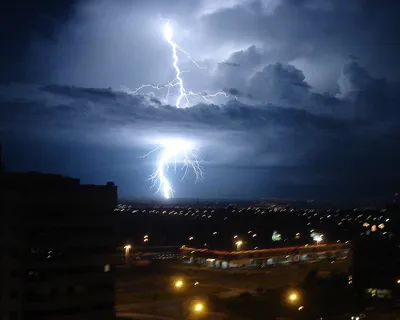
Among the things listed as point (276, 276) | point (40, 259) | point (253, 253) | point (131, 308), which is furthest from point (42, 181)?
point (253, 253)

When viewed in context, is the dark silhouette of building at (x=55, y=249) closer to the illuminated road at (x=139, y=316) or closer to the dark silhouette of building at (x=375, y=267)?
the illuminated road at (x=139, y=316)

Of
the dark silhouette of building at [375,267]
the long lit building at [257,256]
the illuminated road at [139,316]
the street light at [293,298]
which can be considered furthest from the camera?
the long lit building at [257,256]

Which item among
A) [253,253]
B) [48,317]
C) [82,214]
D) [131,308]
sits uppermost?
[253,253]

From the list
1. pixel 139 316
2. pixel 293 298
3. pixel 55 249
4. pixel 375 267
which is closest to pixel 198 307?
pixel 139 316

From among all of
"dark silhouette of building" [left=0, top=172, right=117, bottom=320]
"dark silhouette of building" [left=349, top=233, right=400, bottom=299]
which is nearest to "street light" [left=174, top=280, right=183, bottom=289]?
"dark silhouette of building" [left=349, top=233, right=400, bottom=299]

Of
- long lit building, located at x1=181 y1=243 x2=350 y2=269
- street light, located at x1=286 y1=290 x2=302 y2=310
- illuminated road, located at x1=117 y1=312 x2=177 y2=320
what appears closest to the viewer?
illuminated road, located at x1=117 y1=312 x2=177 y2=320

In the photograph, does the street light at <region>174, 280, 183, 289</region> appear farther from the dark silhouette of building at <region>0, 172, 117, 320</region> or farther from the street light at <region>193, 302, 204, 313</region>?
the dark silhouette of building at <region>0, 172, 117, 320</region>

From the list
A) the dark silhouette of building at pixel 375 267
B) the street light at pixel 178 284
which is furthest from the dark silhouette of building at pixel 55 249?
the dark silhouette of building at pixel 375 267

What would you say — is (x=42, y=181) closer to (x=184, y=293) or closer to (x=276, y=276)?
(x=184, y=293)
